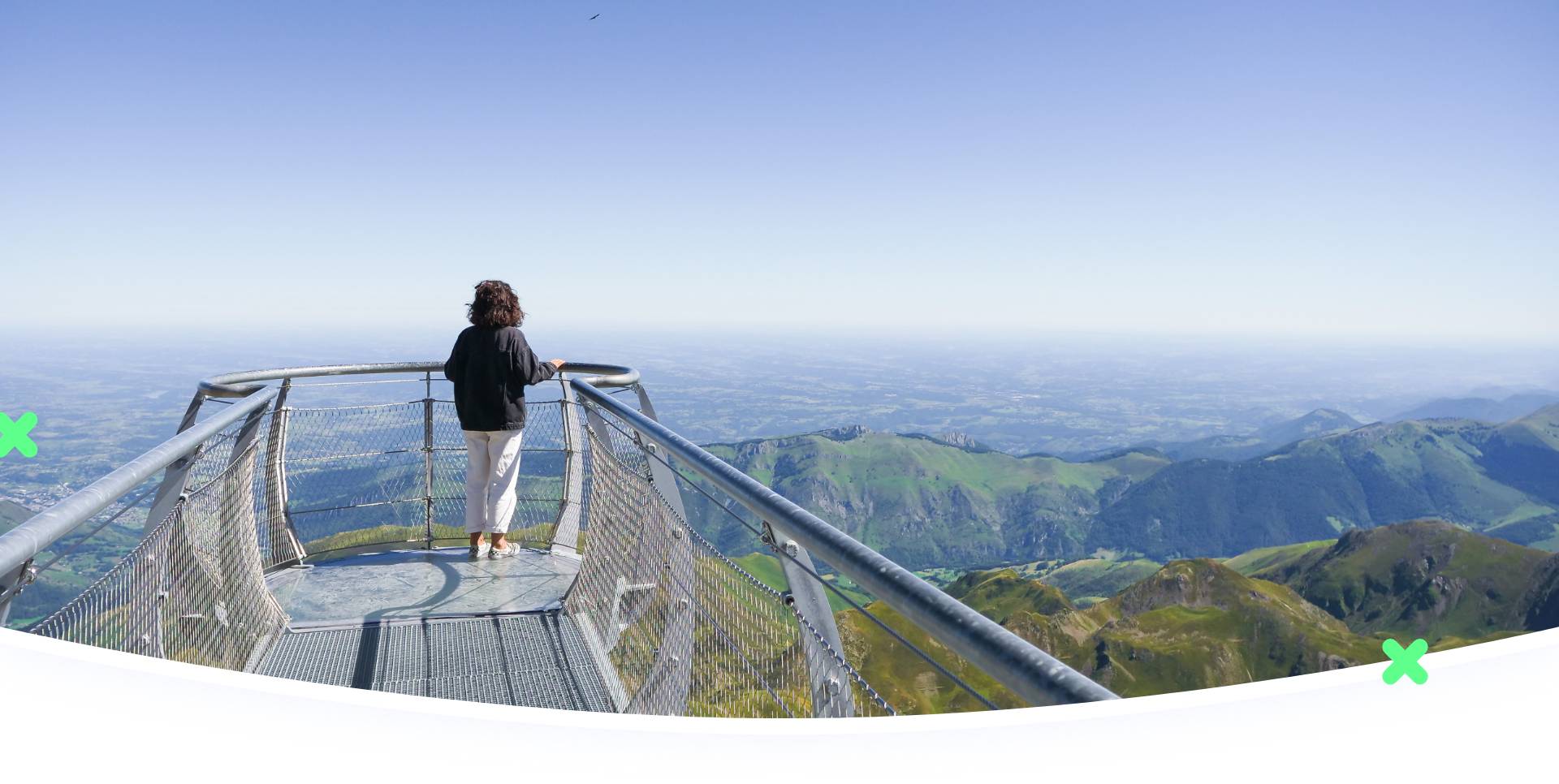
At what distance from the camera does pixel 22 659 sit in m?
1.36

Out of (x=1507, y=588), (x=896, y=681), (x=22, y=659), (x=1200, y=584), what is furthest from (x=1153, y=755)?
(x=1507, y=588)

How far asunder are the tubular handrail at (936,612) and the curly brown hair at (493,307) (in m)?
3.54

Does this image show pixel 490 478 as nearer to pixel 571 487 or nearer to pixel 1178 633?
pixel 571 487

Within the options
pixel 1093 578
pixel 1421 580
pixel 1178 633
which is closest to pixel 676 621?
pixel 1178 633

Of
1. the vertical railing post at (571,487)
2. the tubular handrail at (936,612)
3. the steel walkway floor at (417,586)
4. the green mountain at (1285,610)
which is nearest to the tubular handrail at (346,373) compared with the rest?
the vertical railing post at (571,487)

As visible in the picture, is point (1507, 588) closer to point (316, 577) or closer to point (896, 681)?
point (896, 681)

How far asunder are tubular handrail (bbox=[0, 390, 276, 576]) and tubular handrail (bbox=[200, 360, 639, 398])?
1.85 meters

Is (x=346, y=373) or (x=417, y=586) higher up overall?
(x=346, y=373)

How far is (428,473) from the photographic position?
665 cm

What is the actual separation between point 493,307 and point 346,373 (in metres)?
1.89

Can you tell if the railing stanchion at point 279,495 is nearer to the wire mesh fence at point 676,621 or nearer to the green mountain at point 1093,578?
the wire mesh fence at point 676,621

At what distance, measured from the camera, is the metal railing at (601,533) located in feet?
6.33

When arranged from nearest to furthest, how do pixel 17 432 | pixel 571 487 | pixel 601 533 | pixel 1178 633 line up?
pixel 17 432
pixel 601 533
pixel 571 487
pixel 1178 633

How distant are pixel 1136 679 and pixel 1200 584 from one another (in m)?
36.2
